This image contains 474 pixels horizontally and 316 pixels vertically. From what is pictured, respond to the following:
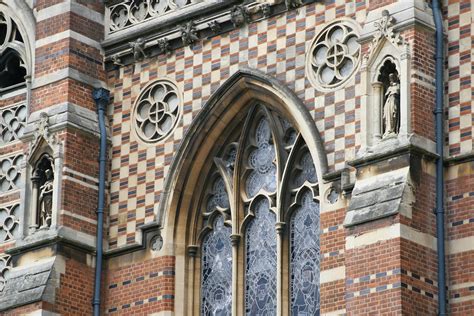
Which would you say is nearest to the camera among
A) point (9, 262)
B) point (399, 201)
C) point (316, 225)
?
point (399, 201)

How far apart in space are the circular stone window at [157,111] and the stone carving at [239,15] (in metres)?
1.59

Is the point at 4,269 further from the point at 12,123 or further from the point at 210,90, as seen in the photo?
the point at 210,90

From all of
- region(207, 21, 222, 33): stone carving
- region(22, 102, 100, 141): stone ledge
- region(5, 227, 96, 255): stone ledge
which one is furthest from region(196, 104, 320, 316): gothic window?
region(22, 102, 100, 141): stone ledge

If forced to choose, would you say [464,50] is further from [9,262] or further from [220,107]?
[9,262]

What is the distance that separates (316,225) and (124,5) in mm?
6159

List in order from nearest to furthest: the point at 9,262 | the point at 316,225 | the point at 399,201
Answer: the point at 399,201 → the point at 316,225 → the point at 9,262

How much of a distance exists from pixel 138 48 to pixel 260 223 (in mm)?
4138

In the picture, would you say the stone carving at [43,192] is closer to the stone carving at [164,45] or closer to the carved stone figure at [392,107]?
the stone carving at [164,45]

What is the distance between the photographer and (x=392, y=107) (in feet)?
91.5

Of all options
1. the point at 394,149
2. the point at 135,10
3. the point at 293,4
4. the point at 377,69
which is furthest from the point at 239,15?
the point at 394,149

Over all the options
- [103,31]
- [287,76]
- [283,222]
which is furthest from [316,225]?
[103,31]

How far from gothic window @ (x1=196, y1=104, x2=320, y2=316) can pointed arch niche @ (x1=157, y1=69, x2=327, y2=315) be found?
0.05 ft

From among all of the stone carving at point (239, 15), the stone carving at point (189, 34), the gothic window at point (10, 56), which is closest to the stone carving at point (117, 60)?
the stone carving at point (189, 34)

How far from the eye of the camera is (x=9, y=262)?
32.7 metres
